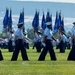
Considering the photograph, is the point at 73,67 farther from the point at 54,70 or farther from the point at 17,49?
the point at 17,49

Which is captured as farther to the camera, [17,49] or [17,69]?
[17,49]

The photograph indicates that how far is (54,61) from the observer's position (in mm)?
28000

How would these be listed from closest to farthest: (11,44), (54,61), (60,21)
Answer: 1. (54,61)
2. (11,44)
3. (60,21)

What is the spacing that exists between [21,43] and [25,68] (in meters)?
5.30

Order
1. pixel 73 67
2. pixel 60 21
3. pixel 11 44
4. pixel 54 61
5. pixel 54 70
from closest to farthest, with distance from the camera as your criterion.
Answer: pixel 54 70, pixel 73 67, pixel 54 61, pixel 11 44, pixel 60 21

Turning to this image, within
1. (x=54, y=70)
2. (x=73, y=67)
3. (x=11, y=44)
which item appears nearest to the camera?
(x=54, y=70)

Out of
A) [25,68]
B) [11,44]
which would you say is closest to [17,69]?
[25,68]

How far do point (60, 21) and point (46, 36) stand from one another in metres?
39.2

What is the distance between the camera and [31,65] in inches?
998

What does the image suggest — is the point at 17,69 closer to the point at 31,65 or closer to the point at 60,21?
the point at 31,65

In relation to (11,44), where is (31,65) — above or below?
above

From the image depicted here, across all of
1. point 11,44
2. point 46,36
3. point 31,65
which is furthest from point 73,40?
point 11,44

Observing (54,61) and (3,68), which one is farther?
(54,61)

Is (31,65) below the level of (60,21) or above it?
above
